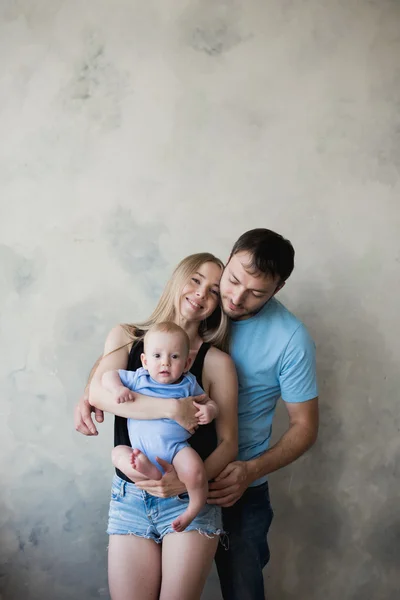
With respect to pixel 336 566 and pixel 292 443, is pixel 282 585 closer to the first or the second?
pixel 336 566

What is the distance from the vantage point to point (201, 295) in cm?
188

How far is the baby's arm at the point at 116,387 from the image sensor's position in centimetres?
170

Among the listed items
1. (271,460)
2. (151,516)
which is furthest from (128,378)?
(271,460)

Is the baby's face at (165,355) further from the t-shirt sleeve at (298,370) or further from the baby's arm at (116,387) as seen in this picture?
the t-shirt sleeve at (298,370)

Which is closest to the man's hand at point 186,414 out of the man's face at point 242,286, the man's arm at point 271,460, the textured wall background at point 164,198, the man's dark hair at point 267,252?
the man's arm at point 271,460

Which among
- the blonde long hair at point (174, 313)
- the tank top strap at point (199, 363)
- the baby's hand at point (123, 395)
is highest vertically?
the blonde long hair at point (174, 313)

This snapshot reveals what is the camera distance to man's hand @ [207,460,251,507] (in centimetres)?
180

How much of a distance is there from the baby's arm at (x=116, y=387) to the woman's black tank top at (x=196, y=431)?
0.10 m

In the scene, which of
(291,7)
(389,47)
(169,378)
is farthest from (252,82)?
(169,378)

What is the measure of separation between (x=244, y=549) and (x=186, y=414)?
1.93 ft

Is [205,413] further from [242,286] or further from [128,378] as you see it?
[242,286]

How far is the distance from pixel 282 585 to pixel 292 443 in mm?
779

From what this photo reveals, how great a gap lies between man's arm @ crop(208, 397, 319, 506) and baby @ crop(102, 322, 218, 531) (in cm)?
17

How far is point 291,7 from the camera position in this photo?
2.33 m
